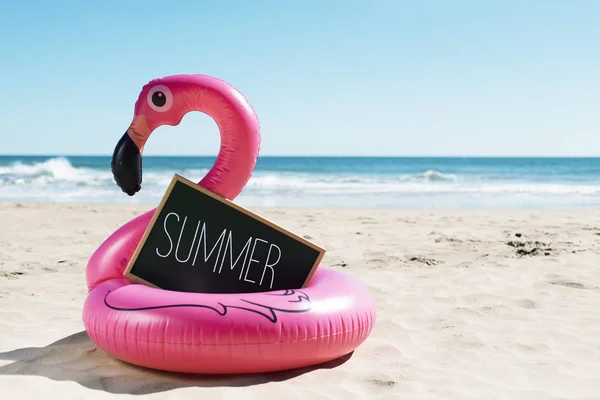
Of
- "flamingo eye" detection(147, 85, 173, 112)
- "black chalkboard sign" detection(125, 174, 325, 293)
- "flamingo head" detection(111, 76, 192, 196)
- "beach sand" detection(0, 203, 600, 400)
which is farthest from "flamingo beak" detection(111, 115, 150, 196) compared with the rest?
"beach sand" detection(0, 203, 600, 400)

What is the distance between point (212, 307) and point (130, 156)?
4.37ft

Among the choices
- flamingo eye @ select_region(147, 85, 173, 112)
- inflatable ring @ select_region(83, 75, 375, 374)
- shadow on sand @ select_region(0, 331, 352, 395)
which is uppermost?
flamingo eye @ select_region(147, 85, 173, 112)

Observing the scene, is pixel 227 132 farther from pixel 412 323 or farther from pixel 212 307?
pixel 412 323

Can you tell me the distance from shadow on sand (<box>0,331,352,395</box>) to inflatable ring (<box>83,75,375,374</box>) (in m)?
0.06

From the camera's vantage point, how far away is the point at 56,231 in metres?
8.73

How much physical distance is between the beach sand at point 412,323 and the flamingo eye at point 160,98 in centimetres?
162

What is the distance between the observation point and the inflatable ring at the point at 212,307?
10.2ft

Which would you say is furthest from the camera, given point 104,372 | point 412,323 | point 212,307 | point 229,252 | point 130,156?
point 412,323

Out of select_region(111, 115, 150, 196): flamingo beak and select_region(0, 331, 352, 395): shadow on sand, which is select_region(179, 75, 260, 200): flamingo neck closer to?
select_region(111, 115, 150, 196): flamingo beak

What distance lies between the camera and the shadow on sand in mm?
3146

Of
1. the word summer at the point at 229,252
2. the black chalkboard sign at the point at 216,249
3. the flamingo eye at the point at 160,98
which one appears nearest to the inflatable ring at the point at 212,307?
the flamingo eye at the point at 160,98

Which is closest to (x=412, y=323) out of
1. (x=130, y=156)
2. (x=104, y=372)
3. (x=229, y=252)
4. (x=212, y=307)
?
(x=229, y=252)

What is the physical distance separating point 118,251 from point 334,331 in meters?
1.54

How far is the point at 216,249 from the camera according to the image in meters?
3.86
